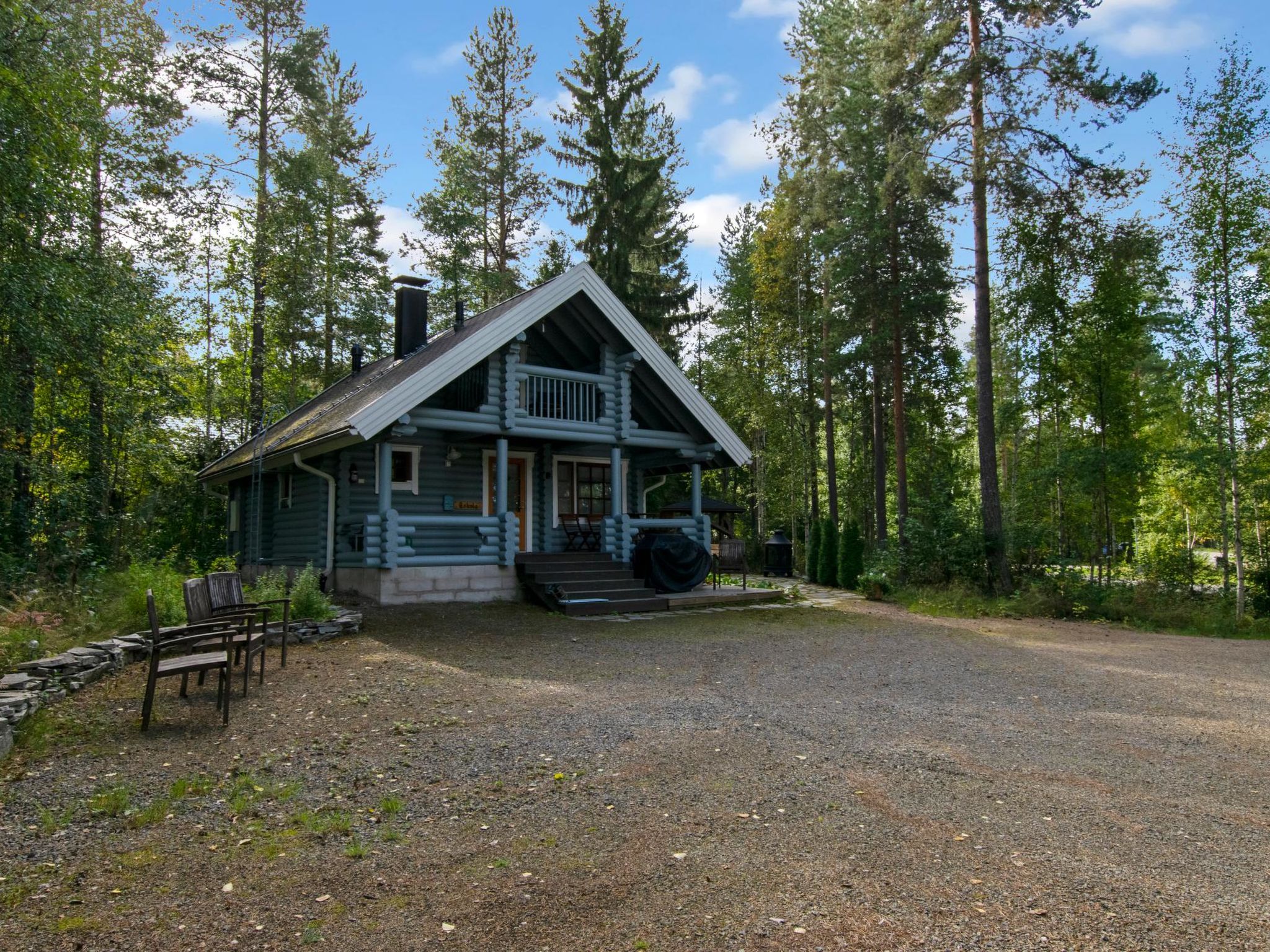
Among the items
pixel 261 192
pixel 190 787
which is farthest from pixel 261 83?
pixel 190 787

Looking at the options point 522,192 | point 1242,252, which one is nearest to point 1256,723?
point 1242,252

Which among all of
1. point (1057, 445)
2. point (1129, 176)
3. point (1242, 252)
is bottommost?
point (1057, 445)

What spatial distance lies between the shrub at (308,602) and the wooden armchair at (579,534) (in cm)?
523

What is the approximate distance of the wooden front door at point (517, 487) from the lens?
13539 mm

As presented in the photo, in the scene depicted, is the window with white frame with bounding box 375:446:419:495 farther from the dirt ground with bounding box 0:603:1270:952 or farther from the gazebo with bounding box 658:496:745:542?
the gazebo with bounding box 658:496:745:542

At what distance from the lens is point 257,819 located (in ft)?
11.4

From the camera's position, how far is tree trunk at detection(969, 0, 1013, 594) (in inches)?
556

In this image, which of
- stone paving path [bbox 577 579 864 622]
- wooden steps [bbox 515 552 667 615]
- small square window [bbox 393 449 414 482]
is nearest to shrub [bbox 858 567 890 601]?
stone paving path [bbox 577 579 864 622]

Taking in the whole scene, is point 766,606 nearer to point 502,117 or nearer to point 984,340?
point 984,340

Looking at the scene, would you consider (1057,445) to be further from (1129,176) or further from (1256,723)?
(1256,723)

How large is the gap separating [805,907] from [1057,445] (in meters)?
21.3

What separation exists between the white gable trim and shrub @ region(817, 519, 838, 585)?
23.1ft

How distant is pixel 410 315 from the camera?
15.1 metres

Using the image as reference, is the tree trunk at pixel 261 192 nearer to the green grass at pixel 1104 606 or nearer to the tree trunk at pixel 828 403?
the tree trunk at pixel 828 403
